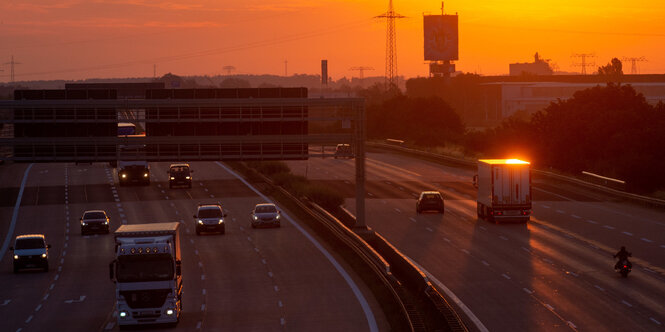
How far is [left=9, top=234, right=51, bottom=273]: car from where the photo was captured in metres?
43.1

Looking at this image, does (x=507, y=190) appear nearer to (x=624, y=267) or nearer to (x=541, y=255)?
(x=541, y=255)

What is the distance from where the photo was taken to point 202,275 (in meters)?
40.5

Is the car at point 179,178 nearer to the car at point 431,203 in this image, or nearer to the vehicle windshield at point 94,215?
the vehicle windshield at point 94,215

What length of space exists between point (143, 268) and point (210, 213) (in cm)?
2594

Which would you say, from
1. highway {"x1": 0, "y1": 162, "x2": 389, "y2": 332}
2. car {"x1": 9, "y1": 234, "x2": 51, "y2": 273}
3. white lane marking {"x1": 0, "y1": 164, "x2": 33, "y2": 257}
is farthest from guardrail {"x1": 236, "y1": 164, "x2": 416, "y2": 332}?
white lane marking {"x1": 0, "y1": 164, "x2": 33, "y2": 257}

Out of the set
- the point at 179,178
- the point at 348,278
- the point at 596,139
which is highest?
the point at 596,139

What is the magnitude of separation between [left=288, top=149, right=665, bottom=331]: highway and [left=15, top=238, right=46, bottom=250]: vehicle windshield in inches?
667

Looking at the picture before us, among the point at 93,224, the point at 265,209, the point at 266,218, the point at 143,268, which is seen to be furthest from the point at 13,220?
the point at 143,268

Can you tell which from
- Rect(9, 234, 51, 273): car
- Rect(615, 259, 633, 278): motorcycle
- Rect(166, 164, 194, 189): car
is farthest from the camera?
Rect(166, 164, 194, 189): car

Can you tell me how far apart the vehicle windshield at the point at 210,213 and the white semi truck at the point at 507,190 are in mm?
15671

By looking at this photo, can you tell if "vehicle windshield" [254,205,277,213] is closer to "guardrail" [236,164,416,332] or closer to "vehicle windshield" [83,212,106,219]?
"guardrail" [236,164,416,332]

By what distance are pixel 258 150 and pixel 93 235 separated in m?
12.7

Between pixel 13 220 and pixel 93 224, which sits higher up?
pixel 93 224

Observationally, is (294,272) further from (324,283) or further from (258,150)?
(258,150)
